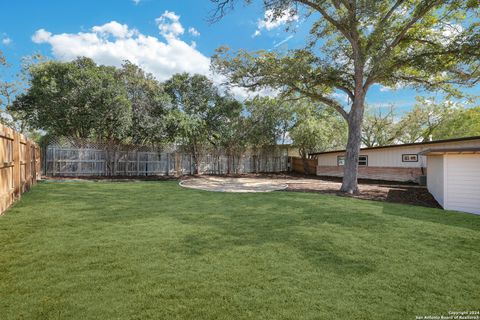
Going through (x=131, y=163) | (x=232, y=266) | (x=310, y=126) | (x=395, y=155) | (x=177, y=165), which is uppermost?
(x=310, y=126)

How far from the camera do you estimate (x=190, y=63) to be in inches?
698

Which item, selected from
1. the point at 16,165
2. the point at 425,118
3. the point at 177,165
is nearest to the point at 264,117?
the point at 177,165

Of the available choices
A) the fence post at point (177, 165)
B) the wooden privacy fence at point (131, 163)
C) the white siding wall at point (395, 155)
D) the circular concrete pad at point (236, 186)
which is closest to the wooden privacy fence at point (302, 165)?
the wooden privacy fence at point (131, 163)

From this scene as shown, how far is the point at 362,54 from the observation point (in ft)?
32.3

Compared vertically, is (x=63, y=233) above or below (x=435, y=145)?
below

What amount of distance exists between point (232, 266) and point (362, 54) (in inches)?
388

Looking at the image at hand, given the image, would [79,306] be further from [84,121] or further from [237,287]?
[84,121]

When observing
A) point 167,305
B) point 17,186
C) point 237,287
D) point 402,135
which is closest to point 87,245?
point 167,305

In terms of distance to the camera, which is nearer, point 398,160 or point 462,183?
point 462,183

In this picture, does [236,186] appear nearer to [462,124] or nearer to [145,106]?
[145,106]

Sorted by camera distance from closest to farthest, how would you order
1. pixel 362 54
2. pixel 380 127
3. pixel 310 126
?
pixel 362 54, pixel 310 126, pixel 380 127

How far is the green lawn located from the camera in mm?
2211

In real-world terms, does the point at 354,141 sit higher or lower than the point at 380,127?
lower

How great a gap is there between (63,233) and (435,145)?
16707mm
